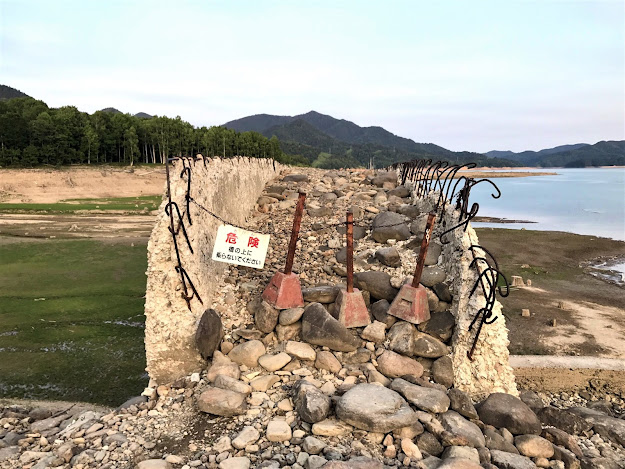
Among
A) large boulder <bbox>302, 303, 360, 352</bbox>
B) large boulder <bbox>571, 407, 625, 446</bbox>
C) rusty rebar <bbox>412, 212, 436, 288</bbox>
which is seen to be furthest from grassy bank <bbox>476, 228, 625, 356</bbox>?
large boulder <bbox>302, 303, 360, 352</bbox>

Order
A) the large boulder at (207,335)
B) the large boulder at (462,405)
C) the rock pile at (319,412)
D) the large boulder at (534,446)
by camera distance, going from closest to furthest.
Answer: the rock pile at (319,412) → the large boulder at (534,446) → the large boulder at (462,405) → the large boulder at (207,335)

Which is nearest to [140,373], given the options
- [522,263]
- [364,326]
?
[364,326]

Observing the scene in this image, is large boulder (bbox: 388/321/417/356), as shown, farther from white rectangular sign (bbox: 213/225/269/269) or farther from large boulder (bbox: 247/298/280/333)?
white rectangular sign (bbox: 213/225/269/269)

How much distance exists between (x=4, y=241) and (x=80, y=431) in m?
20.7

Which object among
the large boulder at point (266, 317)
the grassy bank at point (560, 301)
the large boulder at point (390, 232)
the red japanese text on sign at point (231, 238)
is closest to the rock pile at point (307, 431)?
the large boulder at point (266, 317)

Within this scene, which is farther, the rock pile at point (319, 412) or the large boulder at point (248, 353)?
the large boulder at point (248, 353)

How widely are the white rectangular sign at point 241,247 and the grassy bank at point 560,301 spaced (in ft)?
24.5

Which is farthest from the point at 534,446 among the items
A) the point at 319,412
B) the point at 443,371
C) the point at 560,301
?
the point at 560,301

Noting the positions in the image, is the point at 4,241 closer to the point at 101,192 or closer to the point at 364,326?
the point at 364,326

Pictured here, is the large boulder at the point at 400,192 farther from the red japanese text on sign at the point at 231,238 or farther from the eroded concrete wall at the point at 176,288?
the red japanese text on sign at the point at 231,238

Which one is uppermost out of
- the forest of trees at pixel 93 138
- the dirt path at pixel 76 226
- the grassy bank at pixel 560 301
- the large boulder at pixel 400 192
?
the forest of trees at pixel 93 138

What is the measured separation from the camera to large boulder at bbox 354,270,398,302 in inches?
271

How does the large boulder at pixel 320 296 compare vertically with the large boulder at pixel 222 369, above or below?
above

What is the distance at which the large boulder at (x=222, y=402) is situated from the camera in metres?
4.82
